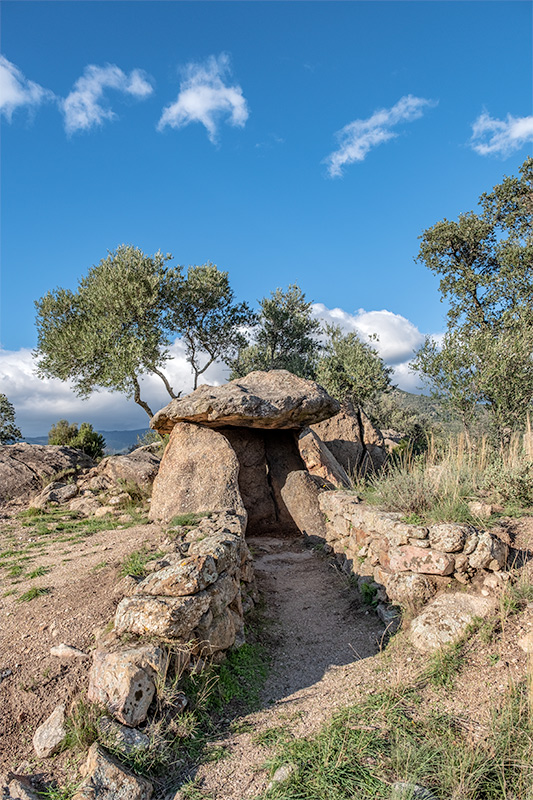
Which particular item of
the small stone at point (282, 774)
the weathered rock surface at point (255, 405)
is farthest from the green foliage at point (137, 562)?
the weathered rock surface at point (255, 405)

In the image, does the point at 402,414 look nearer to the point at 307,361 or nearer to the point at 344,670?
the point at 307,361

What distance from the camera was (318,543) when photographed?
924 cm

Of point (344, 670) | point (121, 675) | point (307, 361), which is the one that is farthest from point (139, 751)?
point (307, 361)

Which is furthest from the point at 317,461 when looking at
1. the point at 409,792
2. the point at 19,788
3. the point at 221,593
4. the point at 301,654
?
the point at 19,788

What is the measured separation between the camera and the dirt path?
353 centimetres

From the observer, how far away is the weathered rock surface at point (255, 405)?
32.1ft

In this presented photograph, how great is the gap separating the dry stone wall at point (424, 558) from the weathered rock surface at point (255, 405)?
12.3 feet

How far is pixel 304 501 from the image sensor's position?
9.99 meters

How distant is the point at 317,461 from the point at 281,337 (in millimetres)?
14179

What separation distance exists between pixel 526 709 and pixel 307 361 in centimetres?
1960

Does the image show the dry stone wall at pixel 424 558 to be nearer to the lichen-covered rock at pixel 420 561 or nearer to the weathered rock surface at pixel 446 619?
the lichen-covered rock at pixel 420 561

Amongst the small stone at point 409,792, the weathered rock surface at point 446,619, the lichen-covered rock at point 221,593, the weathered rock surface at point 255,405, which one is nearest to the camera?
the small stone at point 409,792

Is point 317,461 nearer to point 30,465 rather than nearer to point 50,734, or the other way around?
point 30,465

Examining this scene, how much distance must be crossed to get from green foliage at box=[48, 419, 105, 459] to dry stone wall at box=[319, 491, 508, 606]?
37.6 feet
